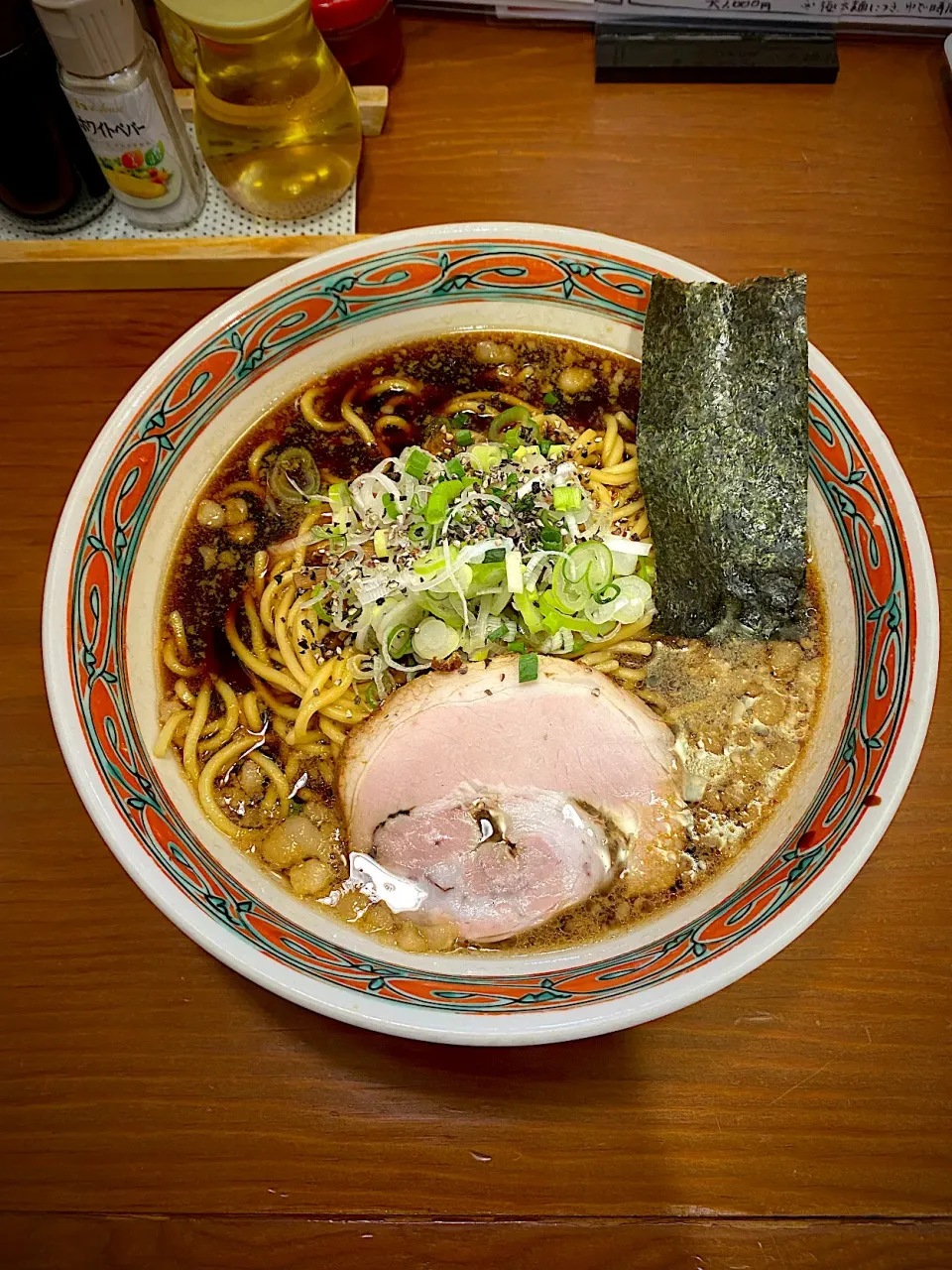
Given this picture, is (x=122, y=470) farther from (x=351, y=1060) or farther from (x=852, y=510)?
(x=852, y=510)

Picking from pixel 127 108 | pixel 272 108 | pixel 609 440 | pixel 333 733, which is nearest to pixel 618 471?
pixel 609 440

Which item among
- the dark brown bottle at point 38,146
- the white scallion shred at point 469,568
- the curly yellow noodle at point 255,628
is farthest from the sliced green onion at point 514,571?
the dark brown bottle at point 38,146

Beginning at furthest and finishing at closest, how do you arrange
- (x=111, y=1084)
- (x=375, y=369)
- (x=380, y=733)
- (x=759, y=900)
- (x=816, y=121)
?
(x=816, y=121) → (x=375, y=369) → (x=380, y=733) → (x=111, y=1084) → (x=759, y=900)

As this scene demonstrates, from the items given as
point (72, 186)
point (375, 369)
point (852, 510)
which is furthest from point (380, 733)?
point (72, 186)

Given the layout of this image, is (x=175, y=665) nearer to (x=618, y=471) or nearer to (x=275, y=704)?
(x=275, y=704)

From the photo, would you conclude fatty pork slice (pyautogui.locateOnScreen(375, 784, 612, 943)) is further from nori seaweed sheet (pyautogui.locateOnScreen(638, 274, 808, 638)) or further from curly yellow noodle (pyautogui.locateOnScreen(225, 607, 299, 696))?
nori seaweed sheet (pyautogui.locateOnScreen(638, 274, 808, 638))

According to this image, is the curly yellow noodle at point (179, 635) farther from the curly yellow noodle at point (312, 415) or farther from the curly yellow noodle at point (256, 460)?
the curly yellow noodle at point (312, 415)

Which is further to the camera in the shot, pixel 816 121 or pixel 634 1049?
pixel 816 121
